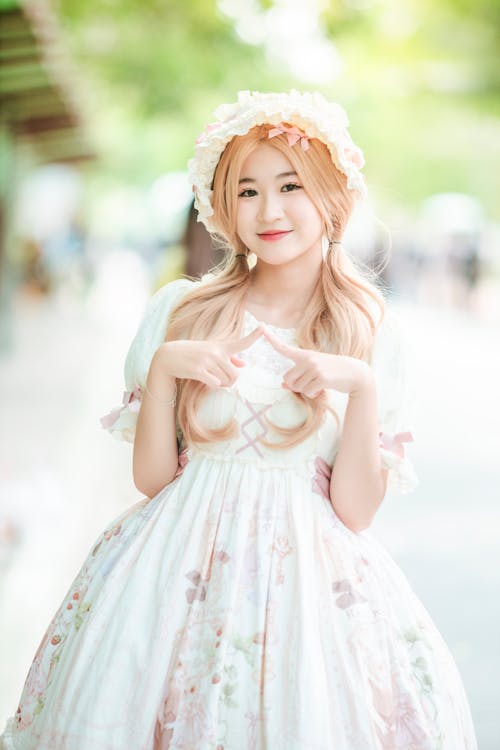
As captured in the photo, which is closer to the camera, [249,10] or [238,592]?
[238,592]

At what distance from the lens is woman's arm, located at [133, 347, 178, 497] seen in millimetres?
2717

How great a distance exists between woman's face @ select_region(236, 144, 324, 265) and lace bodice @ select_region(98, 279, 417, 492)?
0.66ft

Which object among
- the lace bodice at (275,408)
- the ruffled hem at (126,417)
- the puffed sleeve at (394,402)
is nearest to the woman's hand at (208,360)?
the lace bodice at (275,408)

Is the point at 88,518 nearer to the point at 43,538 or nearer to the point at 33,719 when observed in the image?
the point at 43,538

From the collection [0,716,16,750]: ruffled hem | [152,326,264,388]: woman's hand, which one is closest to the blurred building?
[152,326,264,388]: woman's hand

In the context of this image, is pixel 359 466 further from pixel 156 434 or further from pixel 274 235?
pixel 274 235

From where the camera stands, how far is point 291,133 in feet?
8.99

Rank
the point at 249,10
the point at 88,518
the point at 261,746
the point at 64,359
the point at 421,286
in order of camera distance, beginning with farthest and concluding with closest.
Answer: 1. the point at 421,286
2. the point at 249,10
3. the point at 64,359
4. the point at 88,518
5. the point at 261,746

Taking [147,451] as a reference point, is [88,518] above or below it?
above

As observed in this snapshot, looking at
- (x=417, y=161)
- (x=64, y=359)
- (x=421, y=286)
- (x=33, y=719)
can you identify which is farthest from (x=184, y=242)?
(x=417, y=161)

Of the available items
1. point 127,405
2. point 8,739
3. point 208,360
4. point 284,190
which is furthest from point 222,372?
point 8,739

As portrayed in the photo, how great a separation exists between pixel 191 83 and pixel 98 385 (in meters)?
8.73

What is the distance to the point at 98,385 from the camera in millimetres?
12328

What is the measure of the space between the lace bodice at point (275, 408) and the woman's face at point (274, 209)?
20 cm
